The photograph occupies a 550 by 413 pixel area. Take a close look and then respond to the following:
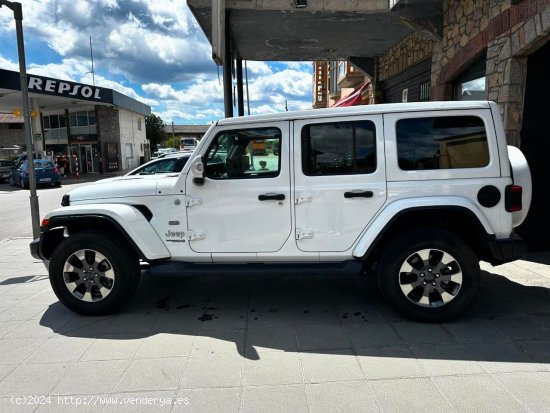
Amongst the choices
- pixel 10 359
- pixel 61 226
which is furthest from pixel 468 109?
pixel 10 359

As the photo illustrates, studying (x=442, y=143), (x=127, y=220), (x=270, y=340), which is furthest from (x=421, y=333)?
(x=127, y=220)

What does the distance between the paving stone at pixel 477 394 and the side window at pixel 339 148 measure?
1843mm

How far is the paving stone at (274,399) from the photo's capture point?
8.75 feet

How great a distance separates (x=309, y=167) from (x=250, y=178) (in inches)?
22.5

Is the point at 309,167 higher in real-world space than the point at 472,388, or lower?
higher

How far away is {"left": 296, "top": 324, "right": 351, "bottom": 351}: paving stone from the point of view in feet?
11.4

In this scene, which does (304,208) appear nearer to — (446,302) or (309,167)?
(309,167)

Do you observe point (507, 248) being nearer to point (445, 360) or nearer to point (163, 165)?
point (445, 360)

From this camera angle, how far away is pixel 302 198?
3846mm

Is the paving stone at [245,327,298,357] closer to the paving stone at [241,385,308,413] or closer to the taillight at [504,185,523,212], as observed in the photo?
the paving stone at [241,385,308,413]

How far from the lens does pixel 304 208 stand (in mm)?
3857

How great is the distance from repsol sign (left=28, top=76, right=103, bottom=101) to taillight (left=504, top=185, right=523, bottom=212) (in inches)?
987

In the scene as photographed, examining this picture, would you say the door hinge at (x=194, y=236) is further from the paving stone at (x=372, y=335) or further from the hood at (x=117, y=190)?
the paving stone at (x=372, y=335)

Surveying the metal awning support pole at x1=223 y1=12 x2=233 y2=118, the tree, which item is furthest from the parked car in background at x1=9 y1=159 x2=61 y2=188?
the tree
